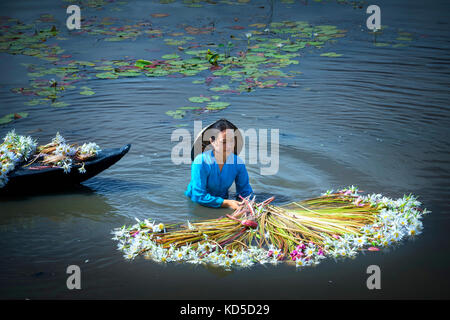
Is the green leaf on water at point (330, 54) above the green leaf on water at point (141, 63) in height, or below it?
above

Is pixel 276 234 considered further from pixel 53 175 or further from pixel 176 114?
pixel 176 114

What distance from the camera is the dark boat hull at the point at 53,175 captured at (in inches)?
149

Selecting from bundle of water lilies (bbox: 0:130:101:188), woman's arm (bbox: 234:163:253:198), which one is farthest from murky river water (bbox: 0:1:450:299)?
bundle of water lilies (bbox: 0:130:101:188)

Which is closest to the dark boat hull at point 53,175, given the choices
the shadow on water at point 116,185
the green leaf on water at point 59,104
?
the shadow on water at point 116,185

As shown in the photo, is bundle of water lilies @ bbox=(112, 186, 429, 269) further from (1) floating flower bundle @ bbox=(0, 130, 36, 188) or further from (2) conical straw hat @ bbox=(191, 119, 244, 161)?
(1) floating flower bundle @ bbox=(0, 130, 36, 188)

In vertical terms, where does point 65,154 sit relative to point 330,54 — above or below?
below

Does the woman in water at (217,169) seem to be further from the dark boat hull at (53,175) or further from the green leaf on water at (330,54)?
the green leaf on water at (330,54)

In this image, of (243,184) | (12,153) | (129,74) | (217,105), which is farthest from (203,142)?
(129,74)

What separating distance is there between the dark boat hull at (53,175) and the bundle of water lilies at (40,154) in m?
0.05

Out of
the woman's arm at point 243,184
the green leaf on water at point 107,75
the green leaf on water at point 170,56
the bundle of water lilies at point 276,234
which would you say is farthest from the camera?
the green leaf on water at point 170,56

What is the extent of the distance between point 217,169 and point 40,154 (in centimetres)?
153

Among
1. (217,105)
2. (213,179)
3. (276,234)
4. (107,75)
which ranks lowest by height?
(276,234)

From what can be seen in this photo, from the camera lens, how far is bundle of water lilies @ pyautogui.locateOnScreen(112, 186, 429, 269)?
118 inches

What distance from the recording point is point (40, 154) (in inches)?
154
